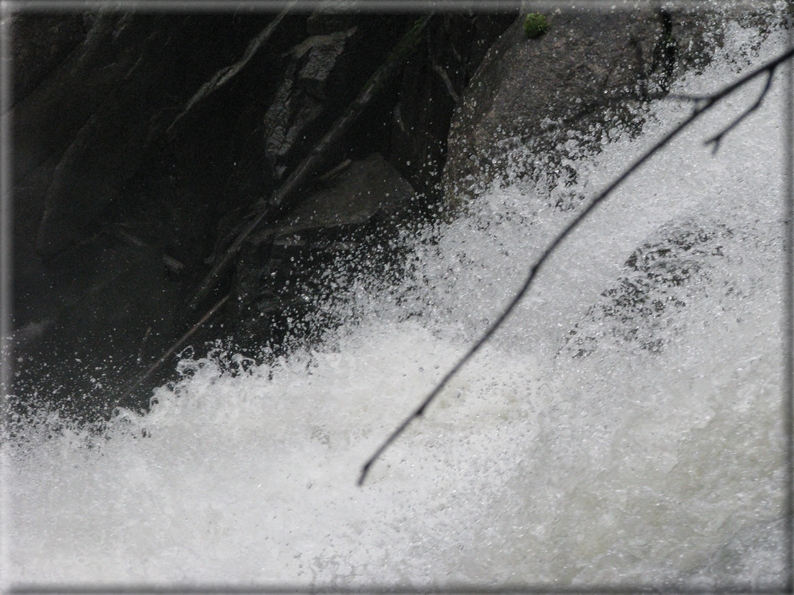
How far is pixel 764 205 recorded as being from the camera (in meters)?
2.66

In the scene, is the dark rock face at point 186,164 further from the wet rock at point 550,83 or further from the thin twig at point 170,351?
the wet rock at point 550,83

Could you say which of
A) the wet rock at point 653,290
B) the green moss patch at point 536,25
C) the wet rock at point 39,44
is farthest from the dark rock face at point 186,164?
the wet rock at point 653,290

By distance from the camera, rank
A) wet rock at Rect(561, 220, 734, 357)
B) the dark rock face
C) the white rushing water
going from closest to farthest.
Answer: the white rushing water → wet rock at Rect(561, 220, 734, 357) → the dark rock face

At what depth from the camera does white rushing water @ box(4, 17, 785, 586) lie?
232 centimetres

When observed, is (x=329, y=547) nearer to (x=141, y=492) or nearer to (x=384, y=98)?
(x=141, y=492)

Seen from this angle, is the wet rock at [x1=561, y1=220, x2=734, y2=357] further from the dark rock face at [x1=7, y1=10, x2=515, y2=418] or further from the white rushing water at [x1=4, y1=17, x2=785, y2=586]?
the dark rock face at [x1=7, y1=10, x2=515, y2=418]

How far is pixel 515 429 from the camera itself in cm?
266

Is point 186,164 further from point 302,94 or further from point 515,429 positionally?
point 515,429

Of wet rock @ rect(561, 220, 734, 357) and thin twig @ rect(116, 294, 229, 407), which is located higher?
thin twig @ rect(116, 294, 229, 407)

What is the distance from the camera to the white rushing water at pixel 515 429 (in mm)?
2316

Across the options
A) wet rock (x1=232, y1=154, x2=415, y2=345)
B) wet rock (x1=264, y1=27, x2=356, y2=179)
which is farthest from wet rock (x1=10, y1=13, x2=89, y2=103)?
wet rock (x1=232, y1=154, x2=415, y2=345)

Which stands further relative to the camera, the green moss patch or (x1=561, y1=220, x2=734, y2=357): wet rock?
the green moss patch

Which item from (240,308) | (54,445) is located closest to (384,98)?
(240,308)

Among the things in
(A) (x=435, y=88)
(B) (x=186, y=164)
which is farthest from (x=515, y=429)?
(B) (x=186, y=164)
